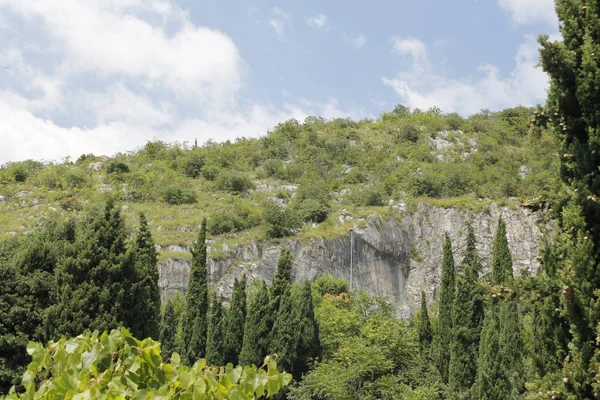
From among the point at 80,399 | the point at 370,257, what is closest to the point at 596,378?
the point at 80,399

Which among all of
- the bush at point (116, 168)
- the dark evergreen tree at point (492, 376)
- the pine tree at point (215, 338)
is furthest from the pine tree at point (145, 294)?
the bush at point (116, 168)

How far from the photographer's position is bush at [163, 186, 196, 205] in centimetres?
5159

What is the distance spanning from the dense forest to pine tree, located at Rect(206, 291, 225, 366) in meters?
0.08

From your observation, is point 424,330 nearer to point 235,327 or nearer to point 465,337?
point 465,337

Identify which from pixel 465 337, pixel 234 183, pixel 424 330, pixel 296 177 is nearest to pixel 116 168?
pixel 234 183

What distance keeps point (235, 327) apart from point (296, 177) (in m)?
33.2

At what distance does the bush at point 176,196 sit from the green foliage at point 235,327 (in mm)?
26740

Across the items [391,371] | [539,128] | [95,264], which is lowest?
[391,371]

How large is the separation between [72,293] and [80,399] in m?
12.5

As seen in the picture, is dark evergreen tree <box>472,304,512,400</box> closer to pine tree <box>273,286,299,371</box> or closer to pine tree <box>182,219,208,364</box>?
pine tree <box>273,286,299,371</box>

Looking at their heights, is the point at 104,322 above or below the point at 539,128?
below

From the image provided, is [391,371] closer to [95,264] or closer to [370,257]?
[95,264]

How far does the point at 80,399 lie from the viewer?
2510 millimetres

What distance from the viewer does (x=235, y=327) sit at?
84.1ft
